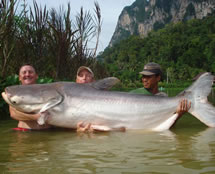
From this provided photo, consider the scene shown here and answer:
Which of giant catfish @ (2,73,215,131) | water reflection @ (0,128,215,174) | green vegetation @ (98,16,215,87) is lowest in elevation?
water reflection @ (0,128,215,174)

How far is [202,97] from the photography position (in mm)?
3639

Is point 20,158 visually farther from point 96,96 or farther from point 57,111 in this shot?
point 96,96

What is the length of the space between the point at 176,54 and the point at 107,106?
8785cm

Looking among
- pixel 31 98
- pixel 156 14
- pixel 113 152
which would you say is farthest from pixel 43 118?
pixel 156 14

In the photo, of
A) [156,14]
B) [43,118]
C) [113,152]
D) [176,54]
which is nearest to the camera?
[113,152]

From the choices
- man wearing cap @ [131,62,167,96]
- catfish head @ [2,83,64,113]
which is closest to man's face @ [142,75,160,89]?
man wearing cap @ [131,62,167,96]

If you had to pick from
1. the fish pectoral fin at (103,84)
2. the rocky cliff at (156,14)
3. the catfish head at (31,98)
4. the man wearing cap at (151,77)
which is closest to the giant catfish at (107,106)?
the catfish head at (31,98)

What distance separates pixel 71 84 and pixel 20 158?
161 cm

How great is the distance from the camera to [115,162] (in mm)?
2258

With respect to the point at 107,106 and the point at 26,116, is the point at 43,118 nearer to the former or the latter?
the point at 26,116

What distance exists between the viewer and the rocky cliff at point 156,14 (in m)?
132

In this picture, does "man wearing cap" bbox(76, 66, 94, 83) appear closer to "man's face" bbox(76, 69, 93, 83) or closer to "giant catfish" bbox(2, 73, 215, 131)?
"man's face" bbox(76, 69, 93, 83)

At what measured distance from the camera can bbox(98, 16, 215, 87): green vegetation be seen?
74.8 meters

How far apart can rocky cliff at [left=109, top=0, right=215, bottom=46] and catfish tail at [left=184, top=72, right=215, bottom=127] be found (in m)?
125
